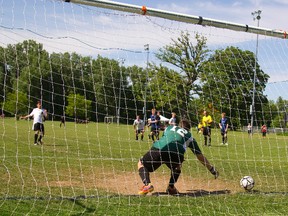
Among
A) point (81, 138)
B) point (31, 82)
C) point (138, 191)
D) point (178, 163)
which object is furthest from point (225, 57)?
point (81, 138)

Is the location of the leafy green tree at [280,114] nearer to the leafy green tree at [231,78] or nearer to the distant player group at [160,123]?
the leafy green tree at [231,78]

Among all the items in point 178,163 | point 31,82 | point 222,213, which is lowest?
point 222,213

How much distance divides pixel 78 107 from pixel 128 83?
47.8 inches

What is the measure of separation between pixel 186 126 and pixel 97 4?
2936 millimetres

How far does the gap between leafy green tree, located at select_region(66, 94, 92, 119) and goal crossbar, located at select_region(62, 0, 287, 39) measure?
6.58ft

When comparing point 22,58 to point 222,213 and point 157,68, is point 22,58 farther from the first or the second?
point 222,213

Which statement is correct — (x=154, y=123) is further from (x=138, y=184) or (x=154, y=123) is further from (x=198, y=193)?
(x=198, y=193)

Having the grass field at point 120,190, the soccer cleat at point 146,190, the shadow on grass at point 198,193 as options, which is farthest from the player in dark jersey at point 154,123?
the soccer cleat at point 146,190

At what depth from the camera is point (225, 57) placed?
8539 millimetres

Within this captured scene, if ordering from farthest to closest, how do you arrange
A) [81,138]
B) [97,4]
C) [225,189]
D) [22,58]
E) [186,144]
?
1. [81,138]
2. [225,189]
3. [186,144]
4. [22,58]
5. [97,4]

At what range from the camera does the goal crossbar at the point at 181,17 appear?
6043mm

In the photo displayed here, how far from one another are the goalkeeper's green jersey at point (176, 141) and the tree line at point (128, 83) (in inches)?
32.8

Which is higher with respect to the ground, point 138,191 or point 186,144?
point 186,144

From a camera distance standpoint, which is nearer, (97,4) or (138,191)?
(97,4)
